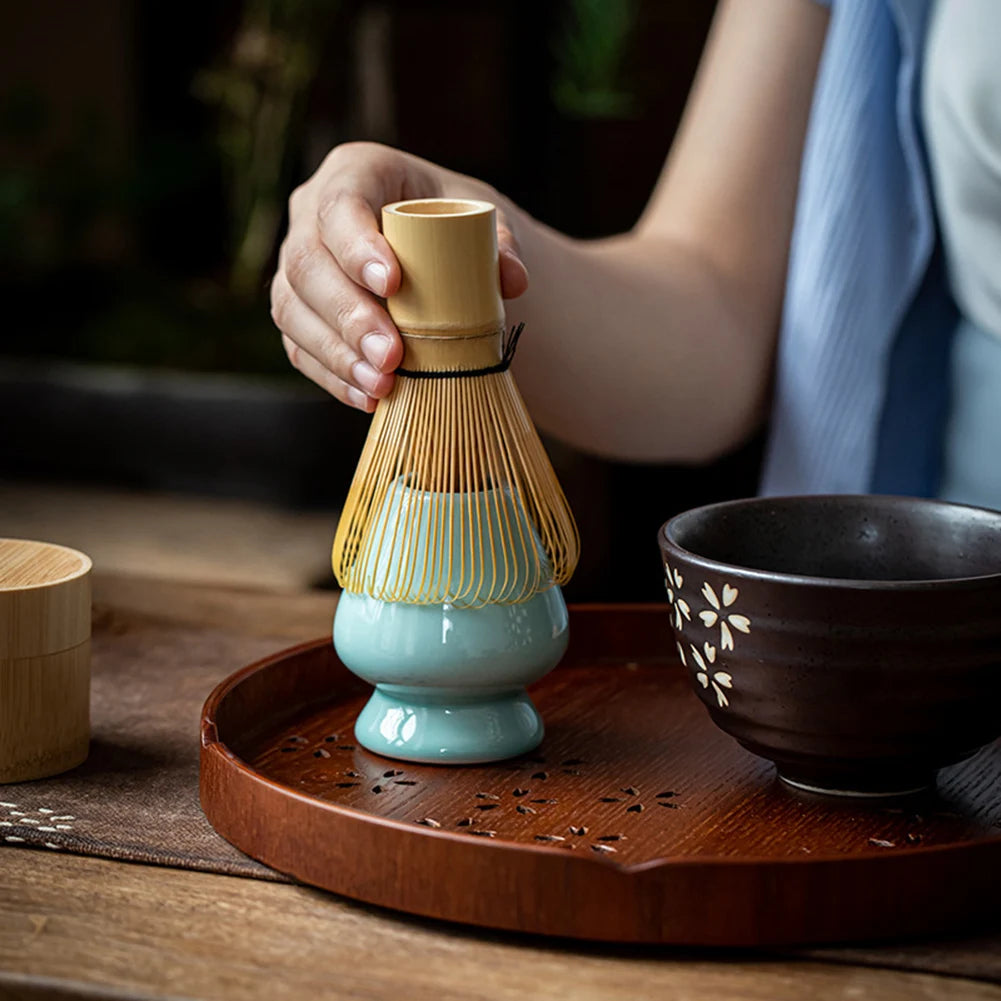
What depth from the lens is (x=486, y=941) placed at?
1.42 ft

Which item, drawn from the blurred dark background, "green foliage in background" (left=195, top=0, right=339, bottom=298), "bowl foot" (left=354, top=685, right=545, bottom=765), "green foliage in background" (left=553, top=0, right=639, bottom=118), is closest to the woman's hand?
→ "bowl foot" (left=354, top=685, right=545, bottom=765)

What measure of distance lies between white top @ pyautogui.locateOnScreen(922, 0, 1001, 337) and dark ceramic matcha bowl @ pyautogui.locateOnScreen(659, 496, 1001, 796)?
397 mm

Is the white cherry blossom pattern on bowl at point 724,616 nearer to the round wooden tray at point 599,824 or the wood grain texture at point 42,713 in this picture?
the round wooden tray at point 599,824

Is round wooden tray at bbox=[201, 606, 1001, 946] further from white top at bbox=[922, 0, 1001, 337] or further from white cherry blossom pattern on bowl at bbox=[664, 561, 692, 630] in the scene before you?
white top at bbox=[922, 0, 1001, 337]

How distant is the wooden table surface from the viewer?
0.40 meters

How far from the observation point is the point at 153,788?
0.55 metres

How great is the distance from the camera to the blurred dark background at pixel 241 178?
155 cm

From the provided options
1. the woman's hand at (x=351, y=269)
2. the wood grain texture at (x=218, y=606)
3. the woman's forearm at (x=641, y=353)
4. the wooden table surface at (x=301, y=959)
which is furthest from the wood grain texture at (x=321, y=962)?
the woman's forearm at (x=641, y=353)

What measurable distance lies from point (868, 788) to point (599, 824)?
10cm

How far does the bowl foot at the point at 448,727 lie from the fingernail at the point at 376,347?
0.41 feet

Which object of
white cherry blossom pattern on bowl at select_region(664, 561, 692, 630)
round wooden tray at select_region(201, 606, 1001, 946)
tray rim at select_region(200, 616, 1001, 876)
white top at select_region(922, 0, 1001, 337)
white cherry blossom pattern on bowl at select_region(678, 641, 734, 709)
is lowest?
round wooden tray at select_region(201, 606, 1001, 946)

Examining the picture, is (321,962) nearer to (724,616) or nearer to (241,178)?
(724,616)

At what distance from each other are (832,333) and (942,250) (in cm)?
9

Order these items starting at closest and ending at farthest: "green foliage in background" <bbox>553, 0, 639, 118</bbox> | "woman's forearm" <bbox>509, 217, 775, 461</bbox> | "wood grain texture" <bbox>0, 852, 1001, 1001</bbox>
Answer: "wood grain texture" <bbox>0, 852, 1001, 1001</bbox> → "woman's forearm" <bbox>509, 217, 775, 461</bbox> → "green foliage in background" <bbox>553, 0, 639, 118</bbox>
